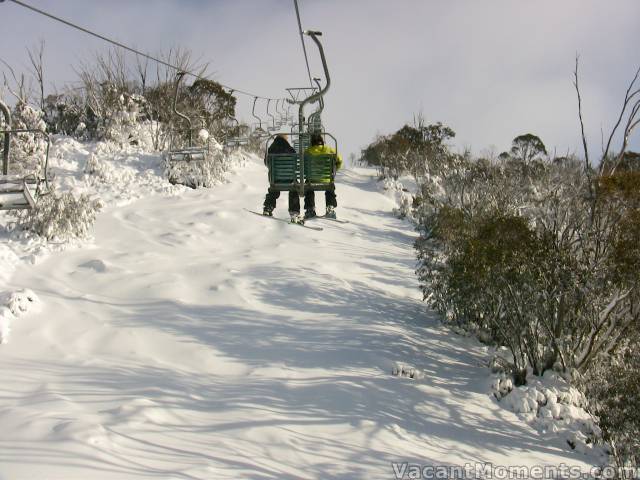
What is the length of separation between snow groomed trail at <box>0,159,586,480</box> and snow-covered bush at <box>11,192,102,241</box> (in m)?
0.63

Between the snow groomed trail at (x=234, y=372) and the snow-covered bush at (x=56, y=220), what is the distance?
63 centimetres

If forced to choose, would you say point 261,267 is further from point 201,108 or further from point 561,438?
point 201,108

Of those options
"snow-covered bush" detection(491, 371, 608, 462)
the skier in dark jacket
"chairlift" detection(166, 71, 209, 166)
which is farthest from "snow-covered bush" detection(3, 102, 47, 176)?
"snow-covered bush" detection(491, 371, 608, 462)

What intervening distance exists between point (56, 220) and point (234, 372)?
23.3 feet

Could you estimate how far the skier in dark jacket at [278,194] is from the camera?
8281mm

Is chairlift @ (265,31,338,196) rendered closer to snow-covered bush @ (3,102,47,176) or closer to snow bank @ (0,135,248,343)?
snow bank @ (0,135,248,343)

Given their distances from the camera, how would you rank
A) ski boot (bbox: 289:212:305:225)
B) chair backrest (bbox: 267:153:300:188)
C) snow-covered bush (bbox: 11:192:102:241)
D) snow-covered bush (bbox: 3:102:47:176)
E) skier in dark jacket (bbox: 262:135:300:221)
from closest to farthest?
chair backrest (bbox: 267:153:300:188)
skier in dark jacket (bbox: 262:135:300:221)
ski boot (bbox: 289:212:305:225)
snow-covered bush (bbox: 11:192:102:241)
snow-covered bush (bbox: 3:102:47:176)

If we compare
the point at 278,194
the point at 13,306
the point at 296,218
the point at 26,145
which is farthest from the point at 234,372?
the point at 26,145

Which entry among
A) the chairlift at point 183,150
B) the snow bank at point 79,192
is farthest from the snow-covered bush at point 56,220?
the chairlift at point 183,150

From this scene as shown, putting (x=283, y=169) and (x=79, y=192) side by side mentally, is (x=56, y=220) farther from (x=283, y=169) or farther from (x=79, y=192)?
(x=283, y=169)

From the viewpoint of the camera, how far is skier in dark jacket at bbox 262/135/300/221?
828 centimetres

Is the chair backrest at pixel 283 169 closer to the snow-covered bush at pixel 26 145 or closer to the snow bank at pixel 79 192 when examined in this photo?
the snow bank at pixel 79 192

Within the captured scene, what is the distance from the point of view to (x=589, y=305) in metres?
8.54

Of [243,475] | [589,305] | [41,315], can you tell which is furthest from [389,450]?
[41,315]
